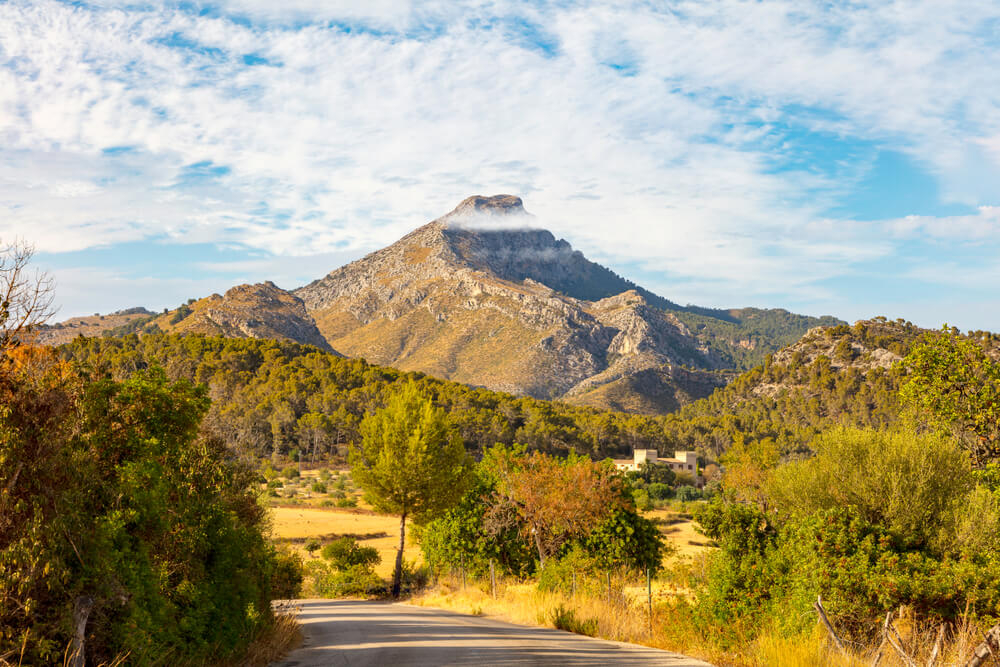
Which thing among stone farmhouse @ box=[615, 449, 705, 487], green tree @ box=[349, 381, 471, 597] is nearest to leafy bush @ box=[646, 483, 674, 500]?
stone farmhouse @ box=[615, 449, 705, 487]

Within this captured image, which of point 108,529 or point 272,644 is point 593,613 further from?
point 108,529

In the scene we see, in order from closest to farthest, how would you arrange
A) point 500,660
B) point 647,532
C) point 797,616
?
point 500,660
point 797,616
point 647,532

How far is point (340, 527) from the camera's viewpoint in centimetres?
5547

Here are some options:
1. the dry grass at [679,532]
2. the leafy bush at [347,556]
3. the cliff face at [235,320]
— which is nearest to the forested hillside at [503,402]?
the dry grass at [679,532]

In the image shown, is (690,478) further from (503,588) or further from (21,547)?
(21,547)

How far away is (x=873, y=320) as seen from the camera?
136375 millimetres

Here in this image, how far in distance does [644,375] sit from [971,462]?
17257cm

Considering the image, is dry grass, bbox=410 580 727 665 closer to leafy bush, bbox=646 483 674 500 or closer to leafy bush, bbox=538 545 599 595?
leafy bush, bbox=538 545 599 595

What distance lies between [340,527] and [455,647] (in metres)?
46.4

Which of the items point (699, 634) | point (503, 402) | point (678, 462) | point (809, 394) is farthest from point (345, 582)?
point (809, 394)

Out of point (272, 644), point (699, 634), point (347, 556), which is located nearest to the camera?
point (272, 644)

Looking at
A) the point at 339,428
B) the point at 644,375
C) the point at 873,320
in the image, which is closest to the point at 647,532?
the point at 339,428

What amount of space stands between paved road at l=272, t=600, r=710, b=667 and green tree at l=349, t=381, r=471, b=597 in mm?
14490

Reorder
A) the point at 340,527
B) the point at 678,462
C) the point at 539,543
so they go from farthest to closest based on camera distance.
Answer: the point at 678,462 → the point at 340,527 → the point at 539,543
